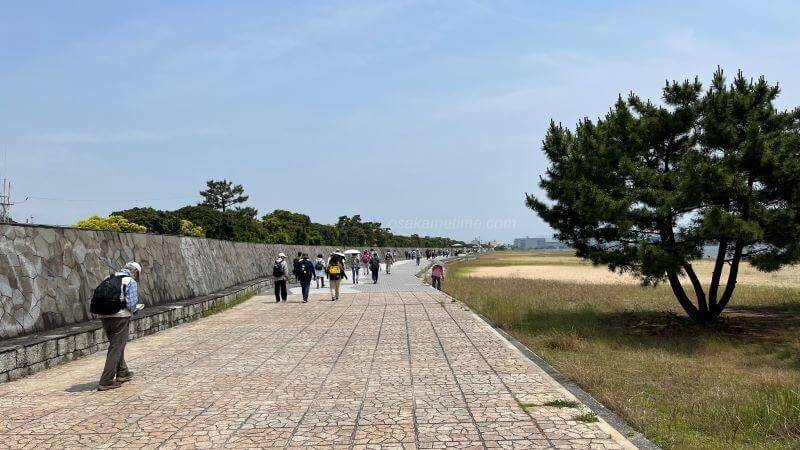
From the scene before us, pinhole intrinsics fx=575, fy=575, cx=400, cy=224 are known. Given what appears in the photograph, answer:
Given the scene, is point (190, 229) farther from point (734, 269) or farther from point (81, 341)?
point (734, 269)

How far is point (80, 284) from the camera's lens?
10430 mm

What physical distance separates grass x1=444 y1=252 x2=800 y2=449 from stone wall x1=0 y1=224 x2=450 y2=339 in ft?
26.0

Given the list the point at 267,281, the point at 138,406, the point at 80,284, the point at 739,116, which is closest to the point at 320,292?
the point at 267,281

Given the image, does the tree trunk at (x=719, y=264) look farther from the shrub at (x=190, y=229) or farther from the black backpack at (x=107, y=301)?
the shrub at (x=190, y=229)

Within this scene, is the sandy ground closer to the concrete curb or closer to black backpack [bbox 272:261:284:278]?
black backpack [bbox 272:261:284:278]

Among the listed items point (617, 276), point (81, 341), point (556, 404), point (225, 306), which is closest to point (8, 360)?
point (81, 341)

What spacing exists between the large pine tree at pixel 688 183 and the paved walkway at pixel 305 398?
4.96 metres

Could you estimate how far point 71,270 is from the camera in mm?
10281

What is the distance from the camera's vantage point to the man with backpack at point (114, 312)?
687 cm

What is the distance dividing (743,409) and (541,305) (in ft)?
39.5

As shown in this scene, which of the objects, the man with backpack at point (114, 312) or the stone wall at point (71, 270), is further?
the stone wall at point (71, 270)

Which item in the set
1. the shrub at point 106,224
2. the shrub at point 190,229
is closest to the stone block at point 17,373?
the shrub at point 106,224

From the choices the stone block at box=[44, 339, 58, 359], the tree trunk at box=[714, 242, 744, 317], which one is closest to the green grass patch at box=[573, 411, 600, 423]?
the stone block at box=[44, 339, 58, 359]

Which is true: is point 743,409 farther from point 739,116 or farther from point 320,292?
point 320,292
